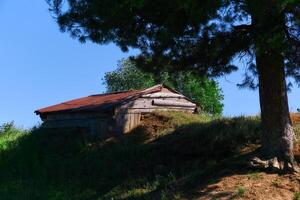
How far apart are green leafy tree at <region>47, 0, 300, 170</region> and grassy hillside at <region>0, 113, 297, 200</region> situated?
1381 millimetres

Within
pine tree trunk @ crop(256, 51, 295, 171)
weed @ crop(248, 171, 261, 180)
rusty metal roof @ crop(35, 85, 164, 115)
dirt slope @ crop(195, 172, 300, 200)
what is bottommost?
dirt slope @ crop(195, 172, 300, 200)

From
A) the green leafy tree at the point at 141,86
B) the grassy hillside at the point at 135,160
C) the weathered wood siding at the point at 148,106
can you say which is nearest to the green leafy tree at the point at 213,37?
the grassy hillside at the point at 135,160

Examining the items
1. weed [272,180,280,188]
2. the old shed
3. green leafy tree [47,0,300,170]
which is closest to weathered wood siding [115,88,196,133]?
the old shed

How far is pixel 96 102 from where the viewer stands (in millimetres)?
20297

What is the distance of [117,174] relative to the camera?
1461cm

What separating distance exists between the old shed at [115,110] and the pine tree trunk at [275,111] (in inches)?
306

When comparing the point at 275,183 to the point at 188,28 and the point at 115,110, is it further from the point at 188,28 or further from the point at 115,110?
the point at 115,110

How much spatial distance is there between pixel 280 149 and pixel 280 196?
1.58m

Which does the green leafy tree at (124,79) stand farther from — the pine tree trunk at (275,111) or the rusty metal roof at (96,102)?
the pine tree trunk at (275,111)

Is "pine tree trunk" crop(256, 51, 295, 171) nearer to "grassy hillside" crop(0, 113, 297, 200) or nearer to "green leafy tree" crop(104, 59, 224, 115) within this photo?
"grassy hillside" crop(0, 113, 297, 200)

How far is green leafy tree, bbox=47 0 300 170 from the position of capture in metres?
9.36

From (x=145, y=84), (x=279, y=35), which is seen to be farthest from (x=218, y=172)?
(x=145, y=84)

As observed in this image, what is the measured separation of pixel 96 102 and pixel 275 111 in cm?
1032

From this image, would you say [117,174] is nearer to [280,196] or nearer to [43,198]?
[43,198]
